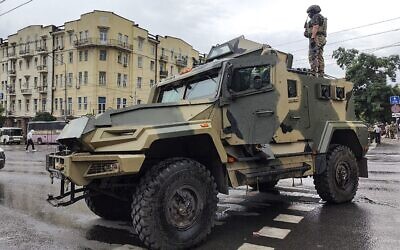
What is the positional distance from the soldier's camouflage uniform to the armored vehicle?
0.97 m

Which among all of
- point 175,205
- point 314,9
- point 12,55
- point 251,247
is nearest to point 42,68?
point 12,55

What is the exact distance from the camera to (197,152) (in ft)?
20.1

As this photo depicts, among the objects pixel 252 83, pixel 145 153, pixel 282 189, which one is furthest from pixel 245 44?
pixel 282 189

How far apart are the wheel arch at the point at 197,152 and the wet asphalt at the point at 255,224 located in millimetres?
828

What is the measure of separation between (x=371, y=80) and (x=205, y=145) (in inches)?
1441

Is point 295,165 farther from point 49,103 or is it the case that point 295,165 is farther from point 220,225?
point 49,103

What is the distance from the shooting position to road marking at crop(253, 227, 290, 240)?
6020 mm

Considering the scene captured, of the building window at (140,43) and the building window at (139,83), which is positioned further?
the building window at (139,83)

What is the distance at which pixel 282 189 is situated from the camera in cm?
1004

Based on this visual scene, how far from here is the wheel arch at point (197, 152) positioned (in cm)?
580

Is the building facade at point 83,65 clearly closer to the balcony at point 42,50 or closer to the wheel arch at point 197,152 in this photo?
the balcony at point 42,50

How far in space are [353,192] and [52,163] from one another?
17.8 feet

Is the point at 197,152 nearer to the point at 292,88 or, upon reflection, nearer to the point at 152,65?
the point at 292,88

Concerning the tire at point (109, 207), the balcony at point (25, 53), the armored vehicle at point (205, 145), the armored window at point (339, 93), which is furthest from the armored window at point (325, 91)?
the balcony at point (25, 53)
